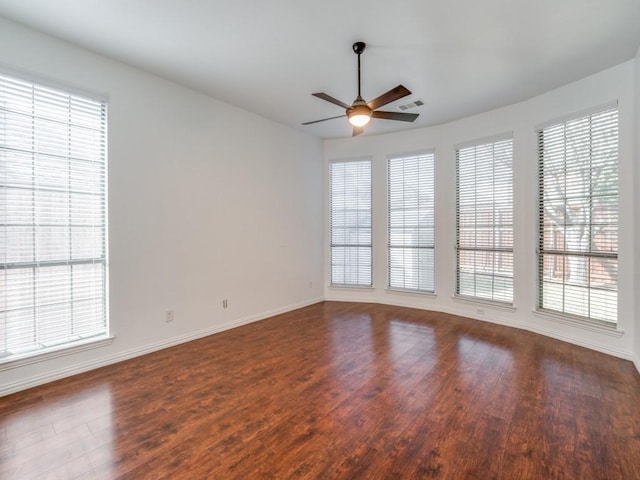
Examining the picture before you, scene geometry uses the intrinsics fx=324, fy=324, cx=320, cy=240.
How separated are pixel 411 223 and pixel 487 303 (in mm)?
1786

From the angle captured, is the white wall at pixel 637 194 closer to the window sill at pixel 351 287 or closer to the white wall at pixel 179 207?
the window sill at pixel 351 287

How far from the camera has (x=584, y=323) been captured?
151 inches

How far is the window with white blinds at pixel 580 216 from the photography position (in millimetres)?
3627

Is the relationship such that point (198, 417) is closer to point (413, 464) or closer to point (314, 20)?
point (413, 464)

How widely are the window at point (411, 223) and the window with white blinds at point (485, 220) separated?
500mm

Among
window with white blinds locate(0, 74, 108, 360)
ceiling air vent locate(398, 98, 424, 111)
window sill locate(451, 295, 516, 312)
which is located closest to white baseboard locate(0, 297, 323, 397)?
window with white blinds locate(0, 74, 108, 360)

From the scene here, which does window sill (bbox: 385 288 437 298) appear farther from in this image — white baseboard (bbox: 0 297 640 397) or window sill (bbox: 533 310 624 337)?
window sill (bbox: 533 310 624 337)

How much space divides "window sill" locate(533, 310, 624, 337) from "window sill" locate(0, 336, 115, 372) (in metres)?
5.20

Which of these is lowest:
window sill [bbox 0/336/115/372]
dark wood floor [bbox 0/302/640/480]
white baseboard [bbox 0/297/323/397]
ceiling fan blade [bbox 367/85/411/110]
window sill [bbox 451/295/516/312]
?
dark wood floor [bbox 0/302/640/480]

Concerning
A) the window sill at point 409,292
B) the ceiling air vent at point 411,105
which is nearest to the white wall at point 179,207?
the window sill at point 409,292

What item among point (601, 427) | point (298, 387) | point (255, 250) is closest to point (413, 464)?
point (298, 387)

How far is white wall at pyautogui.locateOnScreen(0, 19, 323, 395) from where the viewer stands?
3191 millimetres

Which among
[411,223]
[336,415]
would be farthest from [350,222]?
[336,415]

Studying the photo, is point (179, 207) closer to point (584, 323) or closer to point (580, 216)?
point (580, 216)
